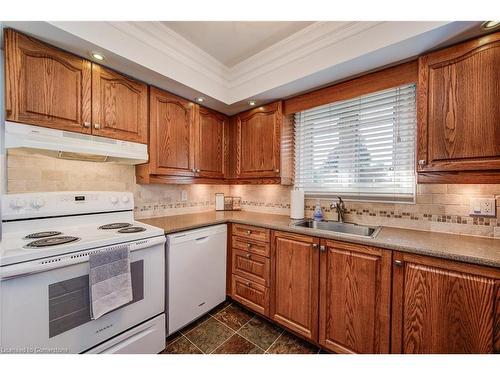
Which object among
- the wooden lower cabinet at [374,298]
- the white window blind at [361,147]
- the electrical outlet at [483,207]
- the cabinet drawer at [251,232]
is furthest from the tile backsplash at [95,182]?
the electrical outlet at [483,207]

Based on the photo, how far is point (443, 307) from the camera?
1.07 metres

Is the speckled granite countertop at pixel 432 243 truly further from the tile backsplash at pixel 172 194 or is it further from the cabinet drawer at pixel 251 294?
the cabinet drawer at pixel 251 294

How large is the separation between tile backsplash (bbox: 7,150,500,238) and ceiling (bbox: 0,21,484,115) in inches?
32.6

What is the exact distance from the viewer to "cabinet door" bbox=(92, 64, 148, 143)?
149 cm

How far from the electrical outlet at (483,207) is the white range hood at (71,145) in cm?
251

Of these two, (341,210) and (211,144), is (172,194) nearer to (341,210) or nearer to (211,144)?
(211,144)

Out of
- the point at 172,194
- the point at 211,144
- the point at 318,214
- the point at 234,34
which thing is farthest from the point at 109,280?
the point at 234,34

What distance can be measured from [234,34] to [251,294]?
230 cm

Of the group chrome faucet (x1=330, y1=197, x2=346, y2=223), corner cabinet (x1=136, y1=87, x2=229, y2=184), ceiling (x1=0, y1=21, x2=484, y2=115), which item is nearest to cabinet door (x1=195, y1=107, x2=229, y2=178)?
corner cabinet (x1=136, y1=87, x2=229, y2=184)

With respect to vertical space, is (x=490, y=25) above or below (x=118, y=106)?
above

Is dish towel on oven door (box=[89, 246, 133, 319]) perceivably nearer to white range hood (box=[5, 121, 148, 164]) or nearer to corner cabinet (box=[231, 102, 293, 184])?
white range hood (box=[5, 121, 148, 164])
